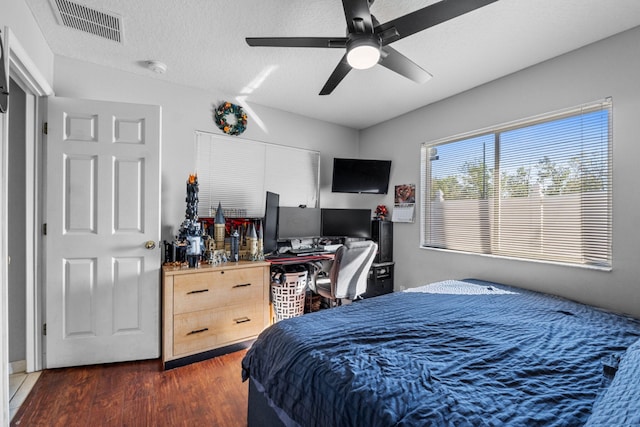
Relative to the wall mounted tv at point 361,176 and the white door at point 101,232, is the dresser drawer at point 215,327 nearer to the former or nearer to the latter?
the white door at point 101,232

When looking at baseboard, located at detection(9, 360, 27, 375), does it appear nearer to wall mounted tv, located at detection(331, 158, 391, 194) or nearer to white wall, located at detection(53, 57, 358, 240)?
white wall, located at detection(53, 57, 358, 240)

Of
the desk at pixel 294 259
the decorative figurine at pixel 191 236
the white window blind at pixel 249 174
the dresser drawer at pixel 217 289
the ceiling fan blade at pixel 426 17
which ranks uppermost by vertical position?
the ceiling fan blade at pixel 426 17

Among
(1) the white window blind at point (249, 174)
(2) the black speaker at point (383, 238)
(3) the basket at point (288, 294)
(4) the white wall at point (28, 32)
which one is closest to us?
(4) the white wall at point (28, 32)

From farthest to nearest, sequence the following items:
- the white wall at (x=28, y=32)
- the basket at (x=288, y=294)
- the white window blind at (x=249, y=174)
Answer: the white window blind at (x=249, y=174), the basket at (x=288, y=294), the white wall at (x=28, y=32)

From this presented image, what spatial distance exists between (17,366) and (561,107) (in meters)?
4.68

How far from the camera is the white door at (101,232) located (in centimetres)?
217

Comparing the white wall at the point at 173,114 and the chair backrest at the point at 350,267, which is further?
the chair backrest at the point at 350,267

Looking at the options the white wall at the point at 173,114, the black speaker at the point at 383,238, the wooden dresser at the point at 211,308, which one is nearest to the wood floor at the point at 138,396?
the wooden dresser at the point at 211,308

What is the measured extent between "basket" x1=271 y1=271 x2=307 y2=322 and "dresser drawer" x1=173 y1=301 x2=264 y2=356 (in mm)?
225

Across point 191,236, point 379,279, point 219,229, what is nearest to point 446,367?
point 191,236

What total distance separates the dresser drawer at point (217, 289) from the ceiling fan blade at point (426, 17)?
6.88 feet

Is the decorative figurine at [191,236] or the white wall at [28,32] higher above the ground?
the white wall at [28,32]

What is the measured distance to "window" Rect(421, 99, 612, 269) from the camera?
2156 millimetres

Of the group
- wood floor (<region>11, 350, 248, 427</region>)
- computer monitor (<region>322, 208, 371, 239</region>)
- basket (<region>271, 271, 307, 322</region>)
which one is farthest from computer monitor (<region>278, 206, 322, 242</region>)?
wood floor (<region>11, 350, 248, 427</region>)
